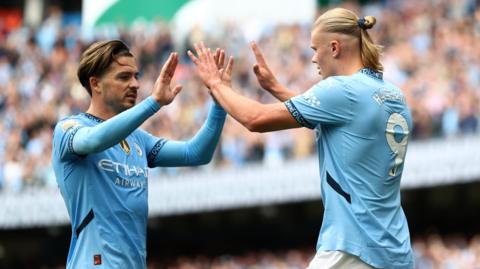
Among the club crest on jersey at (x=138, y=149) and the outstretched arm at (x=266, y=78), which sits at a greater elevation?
the outstretched arm at (x=266, y=78)

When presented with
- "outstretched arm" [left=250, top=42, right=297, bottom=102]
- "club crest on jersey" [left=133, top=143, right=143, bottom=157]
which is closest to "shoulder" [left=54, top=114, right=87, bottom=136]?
"club crest on jersey" [left=133, top=143, right=143, bottom=157]

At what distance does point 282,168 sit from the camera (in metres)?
18.3

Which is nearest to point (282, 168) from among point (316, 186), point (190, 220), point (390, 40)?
point (316, 186)

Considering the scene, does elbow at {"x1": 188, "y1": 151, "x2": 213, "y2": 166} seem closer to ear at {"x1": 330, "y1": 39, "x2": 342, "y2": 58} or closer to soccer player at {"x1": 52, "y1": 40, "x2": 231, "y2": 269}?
soccer player at {"x1": 52, "y1": 40, "x2": 231, "y2": 269}

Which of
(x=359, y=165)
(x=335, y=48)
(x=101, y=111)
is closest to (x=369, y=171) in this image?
(x=359, y=165)

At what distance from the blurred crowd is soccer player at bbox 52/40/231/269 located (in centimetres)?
1006

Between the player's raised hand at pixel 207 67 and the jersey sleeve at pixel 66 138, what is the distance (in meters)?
0.70

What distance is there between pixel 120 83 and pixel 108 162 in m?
0.45

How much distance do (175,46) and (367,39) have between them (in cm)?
1656

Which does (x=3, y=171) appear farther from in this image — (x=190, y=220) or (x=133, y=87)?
(x=133, y=87)

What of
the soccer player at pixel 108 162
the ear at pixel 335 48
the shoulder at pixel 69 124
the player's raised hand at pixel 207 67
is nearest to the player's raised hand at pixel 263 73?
the player's raised hand at pixel 207 67

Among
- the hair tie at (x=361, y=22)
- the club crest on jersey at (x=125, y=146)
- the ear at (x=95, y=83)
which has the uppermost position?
the hair tie at (x=361, y=22)

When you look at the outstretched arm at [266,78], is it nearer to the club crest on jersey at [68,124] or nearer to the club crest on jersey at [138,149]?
the club crest on jersey at [138,149]

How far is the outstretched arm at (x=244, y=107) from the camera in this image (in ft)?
18.9
